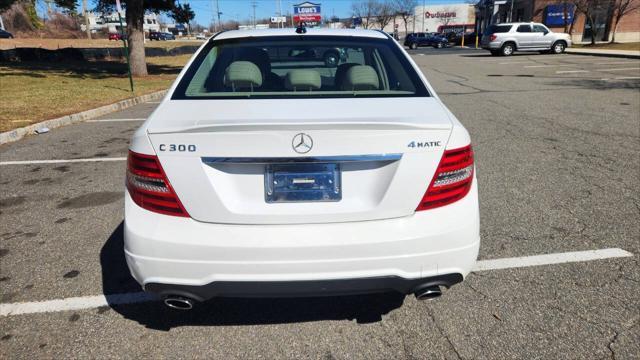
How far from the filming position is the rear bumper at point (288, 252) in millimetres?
1960

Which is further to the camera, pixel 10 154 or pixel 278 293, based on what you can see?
pixel 10 154

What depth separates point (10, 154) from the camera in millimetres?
6238

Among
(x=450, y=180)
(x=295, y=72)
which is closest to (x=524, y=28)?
(x=295, y=72)

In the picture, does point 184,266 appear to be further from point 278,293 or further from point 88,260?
point 88,260

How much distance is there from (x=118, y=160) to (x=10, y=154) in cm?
183

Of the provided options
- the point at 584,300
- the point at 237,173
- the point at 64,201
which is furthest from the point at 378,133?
the point at 64,201

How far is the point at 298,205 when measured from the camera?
2.00 m

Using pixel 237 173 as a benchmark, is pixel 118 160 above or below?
below

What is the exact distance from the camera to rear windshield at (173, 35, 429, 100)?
2627 millimetres

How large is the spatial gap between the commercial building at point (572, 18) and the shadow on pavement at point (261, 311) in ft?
137

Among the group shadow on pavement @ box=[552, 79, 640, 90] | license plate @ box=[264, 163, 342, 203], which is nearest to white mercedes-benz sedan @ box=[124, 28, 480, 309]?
license plate @ box=[264, 163, 342, 203]

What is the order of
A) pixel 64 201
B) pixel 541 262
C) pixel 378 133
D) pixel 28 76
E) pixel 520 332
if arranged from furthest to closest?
1. pixel 28 76
2. pixel 64 201
3. pixel 541 262
4. pixel 520 332
5. pixel 378 133

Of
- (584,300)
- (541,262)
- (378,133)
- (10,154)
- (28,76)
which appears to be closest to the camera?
(378,133)

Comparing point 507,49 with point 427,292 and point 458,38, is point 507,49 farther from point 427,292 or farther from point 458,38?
point 427,292
